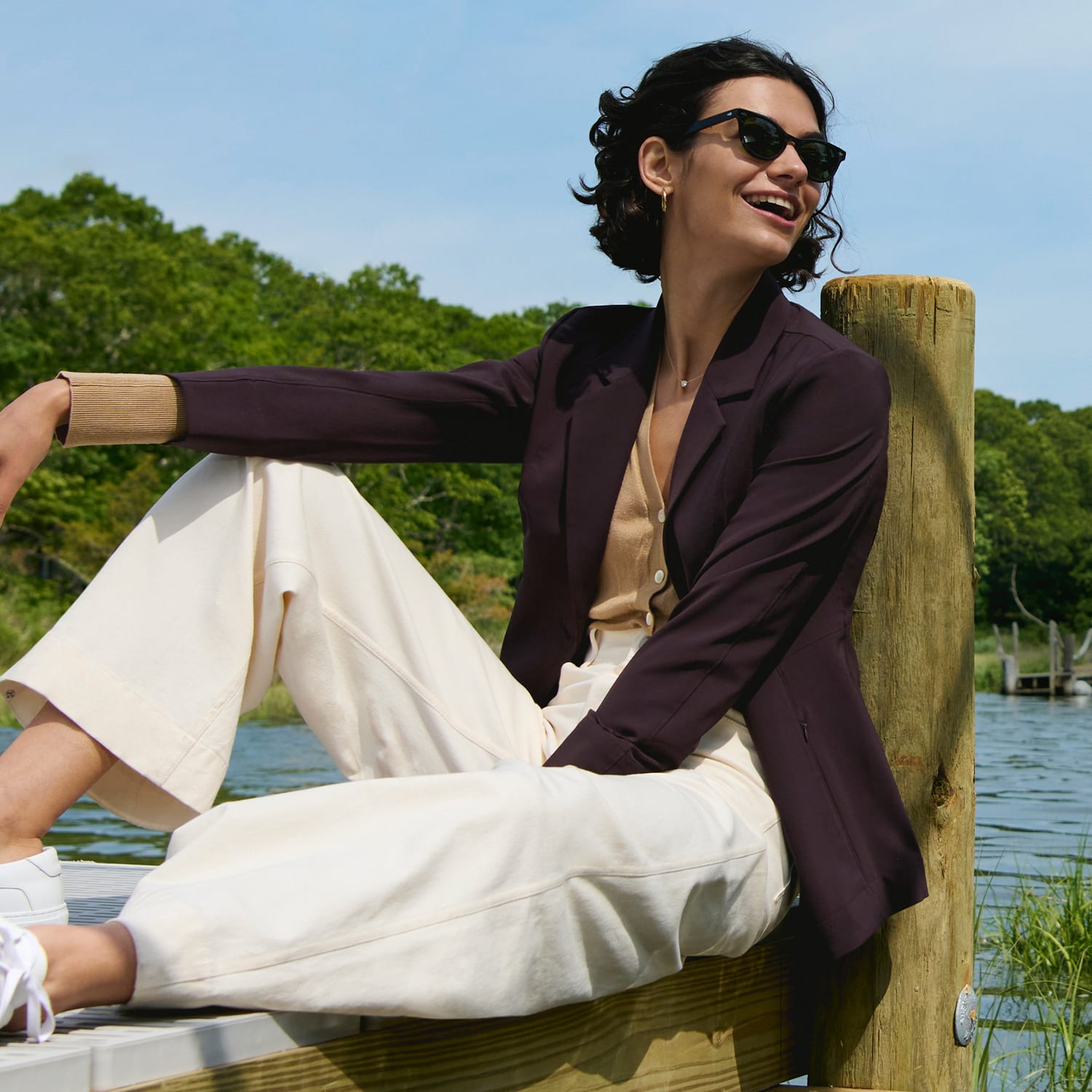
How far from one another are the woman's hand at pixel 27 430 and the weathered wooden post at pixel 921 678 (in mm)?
1362

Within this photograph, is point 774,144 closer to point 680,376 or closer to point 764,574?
point 680,376

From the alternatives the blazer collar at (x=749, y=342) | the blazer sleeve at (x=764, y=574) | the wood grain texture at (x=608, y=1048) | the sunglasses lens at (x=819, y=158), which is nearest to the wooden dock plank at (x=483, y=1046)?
the wood grain texture at (x=608, y=1048)

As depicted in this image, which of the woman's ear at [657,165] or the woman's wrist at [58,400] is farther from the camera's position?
the woman's ear at [657,165]

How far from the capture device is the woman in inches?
64.7

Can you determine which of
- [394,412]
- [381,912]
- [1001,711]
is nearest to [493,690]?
[394,412]

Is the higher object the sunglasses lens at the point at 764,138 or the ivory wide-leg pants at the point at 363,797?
the sunglasses lens at the point at 764,138

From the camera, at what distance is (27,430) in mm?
2277

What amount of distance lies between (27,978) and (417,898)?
1.38 feet

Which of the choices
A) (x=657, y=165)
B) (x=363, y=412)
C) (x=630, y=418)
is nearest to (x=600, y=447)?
(x=630, y=418)

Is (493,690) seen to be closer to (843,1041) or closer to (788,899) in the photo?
(788,899)

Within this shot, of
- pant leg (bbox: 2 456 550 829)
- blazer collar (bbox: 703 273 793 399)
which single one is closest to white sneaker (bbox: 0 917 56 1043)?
pant leg (bbox: 2 456 550 829)

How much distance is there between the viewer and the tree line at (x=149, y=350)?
28578mm

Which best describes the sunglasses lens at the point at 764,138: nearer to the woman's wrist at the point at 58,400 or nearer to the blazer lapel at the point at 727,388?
the blazer lapel at the point at 727,388

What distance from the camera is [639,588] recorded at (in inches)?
99.0
